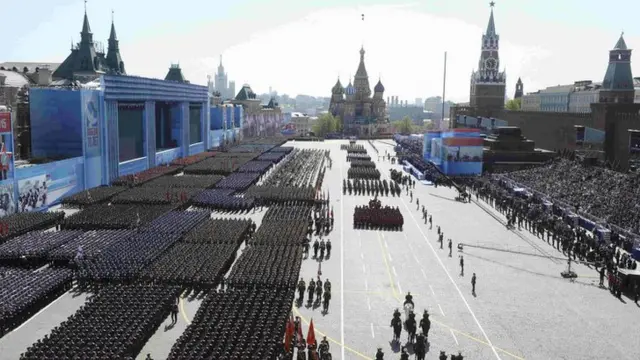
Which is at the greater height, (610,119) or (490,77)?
(490,77)

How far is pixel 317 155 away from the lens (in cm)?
7738

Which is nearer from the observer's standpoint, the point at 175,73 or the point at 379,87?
the point at 175,73

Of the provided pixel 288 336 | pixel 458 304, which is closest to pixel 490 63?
pixel 458 304

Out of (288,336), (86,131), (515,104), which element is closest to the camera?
(288,336)

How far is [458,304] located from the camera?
69.0ft

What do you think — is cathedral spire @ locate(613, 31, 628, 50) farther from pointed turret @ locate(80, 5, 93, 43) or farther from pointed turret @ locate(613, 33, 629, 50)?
pointed turret @ locate(80, 5, 93, 43)

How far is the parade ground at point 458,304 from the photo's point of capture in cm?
1731

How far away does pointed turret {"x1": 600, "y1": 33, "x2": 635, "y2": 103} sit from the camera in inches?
2051

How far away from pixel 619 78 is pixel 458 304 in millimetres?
40879

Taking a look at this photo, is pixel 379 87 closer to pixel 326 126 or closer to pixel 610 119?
pixel 326 126

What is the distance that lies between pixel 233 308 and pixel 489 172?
44738 mm

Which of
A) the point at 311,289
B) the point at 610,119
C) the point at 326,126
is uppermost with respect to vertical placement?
the point at 610,119

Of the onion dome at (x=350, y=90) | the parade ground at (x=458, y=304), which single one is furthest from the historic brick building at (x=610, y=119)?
the onion dome at (x=350, y=90)

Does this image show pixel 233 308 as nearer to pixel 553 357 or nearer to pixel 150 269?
pixel 150 269
